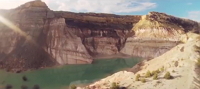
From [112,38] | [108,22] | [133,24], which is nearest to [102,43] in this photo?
[112,38]

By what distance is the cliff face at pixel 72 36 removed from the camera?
89.6m

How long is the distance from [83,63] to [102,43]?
2622cm

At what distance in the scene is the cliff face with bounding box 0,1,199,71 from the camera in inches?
3526

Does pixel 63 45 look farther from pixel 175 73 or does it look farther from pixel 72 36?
pixel 175 73

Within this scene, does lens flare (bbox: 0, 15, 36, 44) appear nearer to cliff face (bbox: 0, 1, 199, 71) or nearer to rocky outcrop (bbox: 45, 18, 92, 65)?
cliff face (bbox: 0, 1, 199, 71)

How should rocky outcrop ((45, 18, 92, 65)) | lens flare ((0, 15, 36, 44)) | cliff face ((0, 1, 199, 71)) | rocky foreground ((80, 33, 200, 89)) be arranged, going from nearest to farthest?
rocky foreground ((80, 33, 200, 89)) → cliff face ((0, 1, 199, 71)) → rocky outcrop ((45, 18, 92, 65)) → lens flare ((0, 15, 36, 44))

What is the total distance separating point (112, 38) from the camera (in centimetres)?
11875

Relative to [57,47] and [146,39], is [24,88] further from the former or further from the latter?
[146,39]

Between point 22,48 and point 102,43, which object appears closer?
point 22,48

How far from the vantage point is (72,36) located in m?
101

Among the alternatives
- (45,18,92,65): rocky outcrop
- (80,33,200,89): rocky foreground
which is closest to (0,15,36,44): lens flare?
(45,18,92,65): rocky outcrop

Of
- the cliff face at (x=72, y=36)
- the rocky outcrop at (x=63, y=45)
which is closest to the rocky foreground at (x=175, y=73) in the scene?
the cliff face at (x=72, y=36)

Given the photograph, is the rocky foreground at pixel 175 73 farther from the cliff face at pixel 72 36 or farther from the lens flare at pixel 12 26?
the lens flare at pixel 12 26

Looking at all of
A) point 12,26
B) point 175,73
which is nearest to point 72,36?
point 12,26
